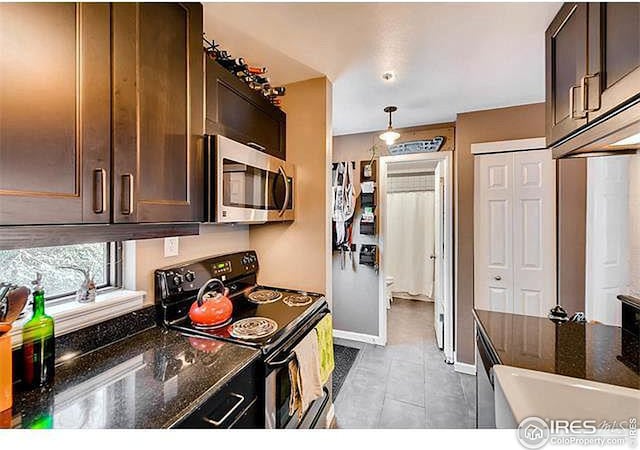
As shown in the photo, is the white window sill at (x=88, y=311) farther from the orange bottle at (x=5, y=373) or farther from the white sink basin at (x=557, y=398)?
the white sink basin at (x=557, y=398)

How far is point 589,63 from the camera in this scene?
1031mm

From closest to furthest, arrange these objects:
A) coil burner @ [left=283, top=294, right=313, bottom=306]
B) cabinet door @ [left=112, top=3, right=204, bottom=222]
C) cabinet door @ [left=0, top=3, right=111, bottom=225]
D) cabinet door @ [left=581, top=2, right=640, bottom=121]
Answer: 1. cabinet door @ [left=0, top=3, right=111, bottom=225]
2. cabinet door @ [left=581, top=2, right=640, bottom=121]
3. cabinet door @ [left=112, top=3, right=204, bottom=222]
4. coil burner @ [left=283, top=294, right=313, bottom=306]

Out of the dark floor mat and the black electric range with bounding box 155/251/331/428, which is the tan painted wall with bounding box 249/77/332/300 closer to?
the black electric range with bounding box 155/251/331/428

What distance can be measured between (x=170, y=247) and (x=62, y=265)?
44 cm

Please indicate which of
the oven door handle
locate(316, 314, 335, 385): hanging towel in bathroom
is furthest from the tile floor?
the oven door handle

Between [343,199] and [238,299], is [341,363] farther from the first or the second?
[343,199]

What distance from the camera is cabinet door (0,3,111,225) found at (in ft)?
2.27

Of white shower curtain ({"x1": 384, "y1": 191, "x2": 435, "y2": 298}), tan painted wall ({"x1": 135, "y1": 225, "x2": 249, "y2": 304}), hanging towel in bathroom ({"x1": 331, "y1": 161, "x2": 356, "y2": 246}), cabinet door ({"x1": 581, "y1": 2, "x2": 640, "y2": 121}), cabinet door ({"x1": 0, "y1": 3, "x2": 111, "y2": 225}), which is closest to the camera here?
cabinet door ({"x1": 0, "y1": 3, "x2": 111, "y2": 225})

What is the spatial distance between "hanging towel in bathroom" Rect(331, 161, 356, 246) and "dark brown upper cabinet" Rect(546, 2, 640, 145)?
1898 millimetres

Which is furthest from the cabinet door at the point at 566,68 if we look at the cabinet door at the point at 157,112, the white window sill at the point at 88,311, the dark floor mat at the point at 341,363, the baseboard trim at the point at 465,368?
the dark floor mat at the point at 341,363

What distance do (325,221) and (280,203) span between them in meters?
0.33

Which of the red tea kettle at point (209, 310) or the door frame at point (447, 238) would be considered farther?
the door frame at point (447, 238)

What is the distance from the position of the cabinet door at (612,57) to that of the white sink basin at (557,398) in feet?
2.80

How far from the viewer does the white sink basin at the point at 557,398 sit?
0.87m
